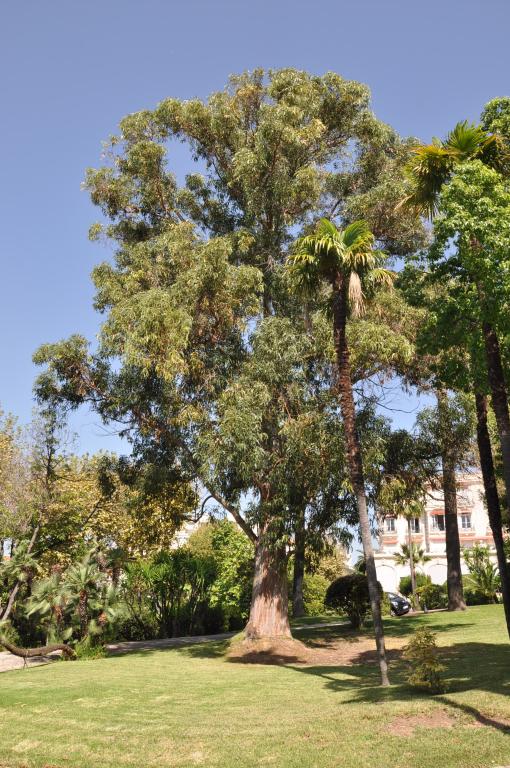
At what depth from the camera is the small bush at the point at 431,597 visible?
3816 cm

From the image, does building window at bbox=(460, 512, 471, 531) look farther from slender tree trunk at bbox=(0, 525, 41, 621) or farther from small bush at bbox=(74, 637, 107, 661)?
small bush at bbox=(74, 637, 107, 661)

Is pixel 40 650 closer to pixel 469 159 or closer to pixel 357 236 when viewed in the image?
pixel 357 236

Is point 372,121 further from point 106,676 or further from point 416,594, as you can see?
point 416,594

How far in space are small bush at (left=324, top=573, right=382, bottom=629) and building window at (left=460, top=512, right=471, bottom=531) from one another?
1705 inches

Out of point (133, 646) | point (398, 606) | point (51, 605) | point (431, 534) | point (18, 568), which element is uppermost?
point (431, 534)

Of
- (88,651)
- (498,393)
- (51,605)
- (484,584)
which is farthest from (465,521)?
(498,393)

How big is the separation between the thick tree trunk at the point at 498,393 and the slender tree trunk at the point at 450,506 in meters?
9.53

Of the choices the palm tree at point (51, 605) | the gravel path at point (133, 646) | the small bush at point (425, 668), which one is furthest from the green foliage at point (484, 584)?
the small bush at point (425, 668)

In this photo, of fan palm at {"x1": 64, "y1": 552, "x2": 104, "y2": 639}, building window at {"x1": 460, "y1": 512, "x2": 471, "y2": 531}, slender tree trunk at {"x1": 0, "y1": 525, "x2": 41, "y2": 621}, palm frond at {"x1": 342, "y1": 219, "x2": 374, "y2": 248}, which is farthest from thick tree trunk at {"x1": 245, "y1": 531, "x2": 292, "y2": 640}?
building window at {"x1": 460, "y1": 512, "x2": 471, "y2": 531}

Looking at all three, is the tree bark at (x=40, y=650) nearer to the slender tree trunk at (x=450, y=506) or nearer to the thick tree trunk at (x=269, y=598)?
the thick tree trunk at (x=269, y=598)

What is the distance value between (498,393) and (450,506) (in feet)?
56.2

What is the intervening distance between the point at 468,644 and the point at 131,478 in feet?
40.0

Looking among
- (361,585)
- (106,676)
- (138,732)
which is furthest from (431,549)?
(138,732)

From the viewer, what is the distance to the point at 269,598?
845 inches
